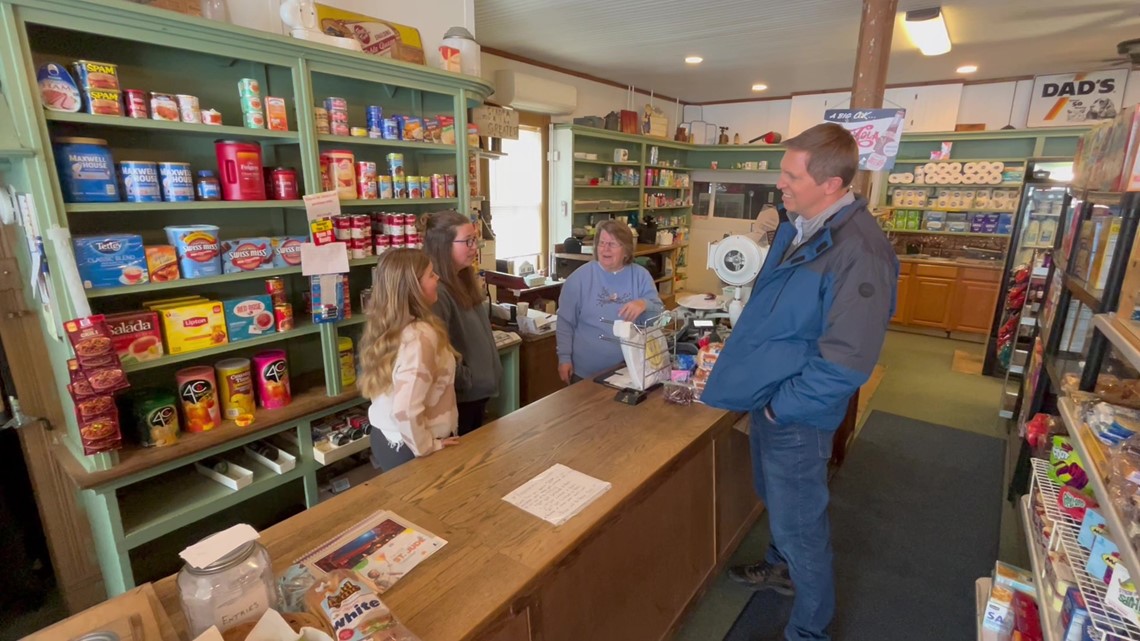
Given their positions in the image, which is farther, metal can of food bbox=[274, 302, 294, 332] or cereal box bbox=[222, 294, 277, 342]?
metal can of food bbox=[274, 302, 294, 332]

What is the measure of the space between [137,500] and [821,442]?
2535 mm

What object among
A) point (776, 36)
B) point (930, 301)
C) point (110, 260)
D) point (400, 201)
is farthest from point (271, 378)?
point (930, 301)

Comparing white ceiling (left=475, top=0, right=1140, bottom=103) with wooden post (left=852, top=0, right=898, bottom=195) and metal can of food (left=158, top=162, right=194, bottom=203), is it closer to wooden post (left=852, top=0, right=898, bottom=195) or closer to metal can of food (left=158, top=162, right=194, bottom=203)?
wooden post (left=852, top=0, right=898, bottom=195)

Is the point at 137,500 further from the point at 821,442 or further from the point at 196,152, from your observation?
the point at 821,442

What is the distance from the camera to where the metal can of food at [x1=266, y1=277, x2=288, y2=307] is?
2242 millimetres

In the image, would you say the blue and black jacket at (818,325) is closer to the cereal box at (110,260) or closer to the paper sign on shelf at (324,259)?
the paper sign on shelf at (324,259)

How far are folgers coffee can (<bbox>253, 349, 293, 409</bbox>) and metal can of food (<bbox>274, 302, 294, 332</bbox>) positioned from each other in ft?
0.36

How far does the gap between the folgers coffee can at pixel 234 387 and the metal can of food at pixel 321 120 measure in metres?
1.02

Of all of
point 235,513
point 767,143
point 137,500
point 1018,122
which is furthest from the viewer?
point 767,143

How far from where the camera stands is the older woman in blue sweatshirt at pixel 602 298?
2619 millimetres

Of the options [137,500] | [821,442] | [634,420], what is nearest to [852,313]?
[821,442]

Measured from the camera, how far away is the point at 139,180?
72.9 inches

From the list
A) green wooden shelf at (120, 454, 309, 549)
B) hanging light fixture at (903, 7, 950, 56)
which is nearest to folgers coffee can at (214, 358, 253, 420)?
green wooden shelf at (120, 454, 309, 549)

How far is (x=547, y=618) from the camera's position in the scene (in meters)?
1.27
